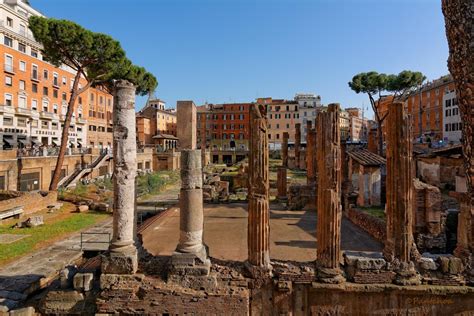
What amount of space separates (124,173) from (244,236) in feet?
16.5

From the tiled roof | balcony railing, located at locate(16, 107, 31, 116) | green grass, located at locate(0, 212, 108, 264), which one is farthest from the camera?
balcony railing, located at locate(16, 107, 31, 116)

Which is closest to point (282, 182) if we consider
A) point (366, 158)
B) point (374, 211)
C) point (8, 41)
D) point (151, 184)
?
point (366, 158)

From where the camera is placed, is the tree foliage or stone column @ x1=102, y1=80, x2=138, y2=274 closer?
stone column @ x1=102, y1=80, x2=138, y2=274

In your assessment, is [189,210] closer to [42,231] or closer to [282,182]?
[282,182]

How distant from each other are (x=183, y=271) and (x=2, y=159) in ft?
67.7

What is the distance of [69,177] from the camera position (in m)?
25.7

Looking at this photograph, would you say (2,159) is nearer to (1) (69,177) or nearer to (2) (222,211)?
(1) (69,177)

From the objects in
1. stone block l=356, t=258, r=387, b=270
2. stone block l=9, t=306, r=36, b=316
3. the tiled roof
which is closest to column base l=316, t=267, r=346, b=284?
stone block l=356, t=258, r=387, b=270

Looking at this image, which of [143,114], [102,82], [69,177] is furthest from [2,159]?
[143,114]

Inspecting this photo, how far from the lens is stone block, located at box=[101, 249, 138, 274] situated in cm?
631

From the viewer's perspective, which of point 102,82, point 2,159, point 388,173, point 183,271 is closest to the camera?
point 183,271

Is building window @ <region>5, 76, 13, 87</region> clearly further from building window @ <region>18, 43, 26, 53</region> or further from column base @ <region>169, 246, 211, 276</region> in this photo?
column base @ <region>169, 246, 211, 276</region>

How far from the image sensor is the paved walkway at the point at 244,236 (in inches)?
333

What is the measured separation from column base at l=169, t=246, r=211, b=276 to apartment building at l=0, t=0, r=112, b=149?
26.6 m
